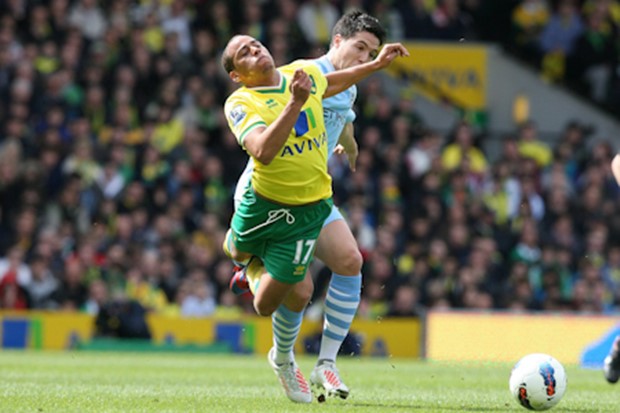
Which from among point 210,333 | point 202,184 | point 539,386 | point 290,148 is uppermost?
point 290,148

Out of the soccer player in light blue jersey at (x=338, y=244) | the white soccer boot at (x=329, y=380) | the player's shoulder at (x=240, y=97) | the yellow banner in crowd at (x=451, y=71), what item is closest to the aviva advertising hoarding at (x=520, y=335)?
the yellow banner in crowd at (x=451, y=71)

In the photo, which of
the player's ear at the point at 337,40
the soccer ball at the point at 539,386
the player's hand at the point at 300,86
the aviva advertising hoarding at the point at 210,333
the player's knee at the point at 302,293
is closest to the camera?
the player's hand at the point at 300,86

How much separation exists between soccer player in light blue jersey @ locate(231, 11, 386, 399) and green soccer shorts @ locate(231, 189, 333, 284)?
24 cm

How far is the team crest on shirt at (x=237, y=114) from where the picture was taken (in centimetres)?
724

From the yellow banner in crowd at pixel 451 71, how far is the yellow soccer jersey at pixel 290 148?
1333 centimetres

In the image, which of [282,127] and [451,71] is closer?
[282,127]

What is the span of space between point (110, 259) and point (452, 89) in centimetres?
715

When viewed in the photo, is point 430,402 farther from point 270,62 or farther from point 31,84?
point 31,84

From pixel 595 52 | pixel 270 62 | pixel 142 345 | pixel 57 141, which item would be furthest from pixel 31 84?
pixel 270 62

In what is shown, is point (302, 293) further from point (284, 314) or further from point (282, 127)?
point (282, 127)

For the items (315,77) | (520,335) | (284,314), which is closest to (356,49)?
(315,77)

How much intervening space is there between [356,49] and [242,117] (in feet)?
4.57

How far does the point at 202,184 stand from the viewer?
1747 cm

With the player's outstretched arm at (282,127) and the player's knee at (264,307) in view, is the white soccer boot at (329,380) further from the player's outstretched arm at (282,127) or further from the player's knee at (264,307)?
the player's outstretched arm at (282,127)
